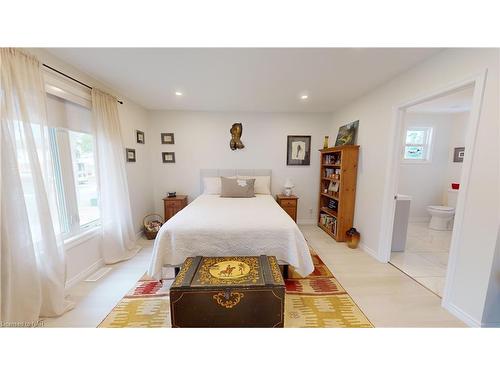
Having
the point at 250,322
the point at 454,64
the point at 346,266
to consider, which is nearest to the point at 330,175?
the point at 346,266

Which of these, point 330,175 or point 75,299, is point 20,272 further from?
point 330,175

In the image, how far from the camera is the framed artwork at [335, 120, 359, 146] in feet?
9.87

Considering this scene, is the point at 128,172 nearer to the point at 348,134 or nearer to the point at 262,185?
the point at 262,185

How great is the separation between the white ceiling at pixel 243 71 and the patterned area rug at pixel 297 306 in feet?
7.20

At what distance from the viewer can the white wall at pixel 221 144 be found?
3.69m

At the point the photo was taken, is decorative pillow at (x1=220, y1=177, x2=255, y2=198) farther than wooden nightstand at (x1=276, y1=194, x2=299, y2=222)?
No

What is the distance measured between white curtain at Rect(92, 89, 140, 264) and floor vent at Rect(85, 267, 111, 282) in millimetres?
122

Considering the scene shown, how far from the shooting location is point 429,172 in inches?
157

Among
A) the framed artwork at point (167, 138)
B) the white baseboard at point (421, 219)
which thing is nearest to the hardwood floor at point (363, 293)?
the framed artwork at point (167, 138)

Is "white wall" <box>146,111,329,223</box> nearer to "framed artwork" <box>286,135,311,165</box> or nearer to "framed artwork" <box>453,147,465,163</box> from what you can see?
"framed artwork" <box>286,135,311,165</box>

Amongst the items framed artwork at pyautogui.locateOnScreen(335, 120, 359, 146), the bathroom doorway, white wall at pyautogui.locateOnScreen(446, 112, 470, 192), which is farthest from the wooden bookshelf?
white wall at pyautogui.locateOnScreen(446, 112, 470, 192)

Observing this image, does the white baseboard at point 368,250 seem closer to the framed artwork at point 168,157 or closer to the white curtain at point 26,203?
the white curtain at point 26,203

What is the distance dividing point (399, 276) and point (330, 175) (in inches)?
70.0

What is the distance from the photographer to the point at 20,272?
4.43ft
